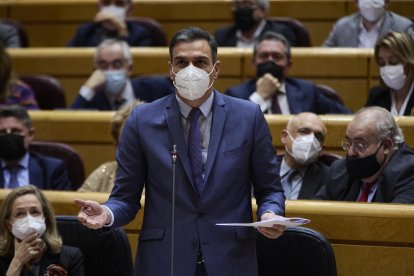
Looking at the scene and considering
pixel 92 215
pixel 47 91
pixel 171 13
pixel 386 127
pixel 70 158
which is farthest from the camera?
pixel 171 13

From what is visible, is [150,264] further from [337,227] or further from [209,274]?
[337,227]

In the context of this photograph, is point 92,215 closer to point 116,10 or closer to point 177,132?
point 177,132

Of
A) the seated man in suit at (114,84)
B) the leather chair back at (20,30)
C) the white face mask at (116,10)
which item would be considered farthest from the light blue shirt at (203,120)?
the leather chair back at (20,30)

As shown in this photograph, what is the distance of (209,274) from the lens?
1.35 m

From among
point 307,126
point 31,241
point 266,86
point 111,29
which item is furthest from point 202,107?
point 111,29

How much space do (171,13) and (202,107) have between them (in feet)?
6.65

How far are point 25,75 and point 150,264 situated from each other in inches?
67.9

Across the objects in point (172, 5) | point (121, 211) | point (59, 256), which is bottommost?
point (59, 256)

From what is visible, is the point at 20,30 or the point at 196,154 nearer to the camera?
the point at 196,154

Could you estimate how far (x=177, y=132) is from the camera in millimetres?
1386

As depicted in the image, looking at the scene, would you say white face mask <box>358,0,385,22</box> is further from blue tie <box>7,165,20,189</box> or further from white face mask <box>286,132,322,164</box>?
blue tie <box>7,165,20,189</box>

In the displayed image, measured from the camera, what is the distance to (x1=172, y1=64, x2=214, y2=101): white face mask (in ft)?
4.43

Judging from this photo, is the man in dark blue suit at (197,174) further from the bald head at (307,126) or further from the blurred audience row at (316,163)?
the bald head at (307,126)

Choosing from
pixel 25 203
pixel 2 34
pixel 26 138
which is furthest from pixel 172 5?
pixel 25 203
